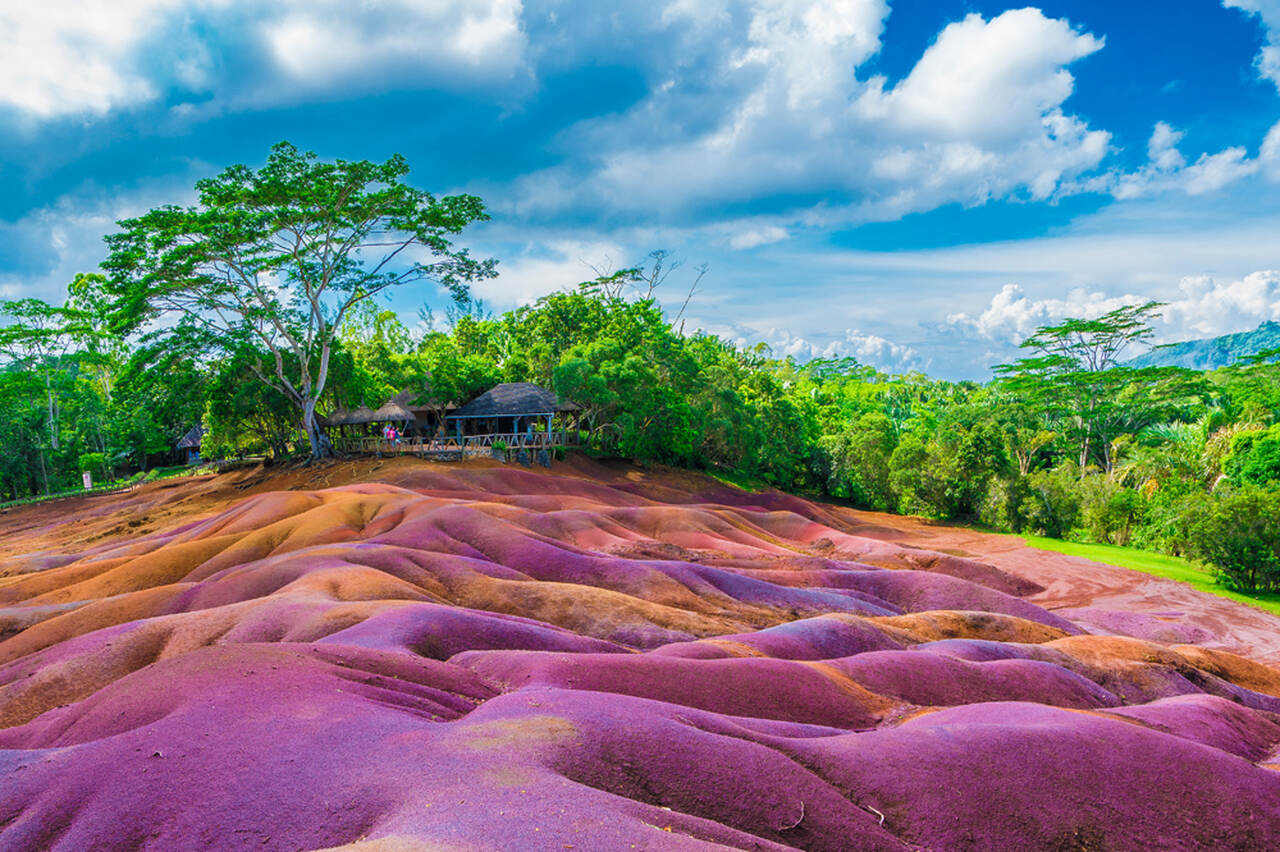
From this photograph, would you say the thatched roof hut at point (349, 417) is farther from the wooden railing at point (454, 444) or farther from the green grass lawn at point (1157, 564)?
the green grass lawn at point (1157, 564)

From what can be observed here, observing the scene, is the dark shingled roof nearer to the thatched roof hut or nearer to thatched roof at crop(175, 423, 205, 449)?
the thatched roof hut

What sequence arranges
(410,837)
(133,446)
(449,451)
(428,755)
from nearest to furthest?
→ (410,837), (428,755), (449,451), (133,446)

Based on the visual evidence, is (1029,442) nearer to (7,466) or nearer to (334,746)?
(334,746)

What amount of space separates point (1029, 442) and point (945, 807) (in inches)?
1970

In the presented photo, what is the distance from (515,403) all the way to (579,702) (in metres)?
36.3

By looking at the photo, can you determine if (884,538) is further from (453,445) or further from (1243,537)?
→ (453,445)

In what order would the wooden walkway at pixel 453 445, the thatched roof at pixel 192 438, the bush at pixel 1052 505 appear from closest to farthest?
1. the bush at pixel 1052 505
2. the wooden walkway at pixel 453 445
3. the thatched roof at pixel 192 438

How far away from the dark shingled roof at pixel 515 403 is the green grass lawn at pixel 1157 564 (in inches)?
1123

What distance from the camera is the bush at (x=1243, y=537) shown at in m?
24.5

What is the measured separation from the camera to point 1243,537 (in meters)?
25.0

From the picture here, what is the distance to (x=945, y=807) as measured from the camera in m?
7.29

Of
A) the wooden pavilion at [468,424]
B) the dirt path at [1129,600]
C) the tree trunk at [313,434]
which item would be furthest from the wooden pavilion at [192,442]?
the dirt path at [1129,600]

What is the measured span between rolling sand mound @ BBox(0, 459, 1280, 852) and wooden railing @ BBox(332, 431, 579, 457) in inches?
614

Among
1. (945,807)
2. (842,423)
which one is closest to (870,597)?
(945,807)
